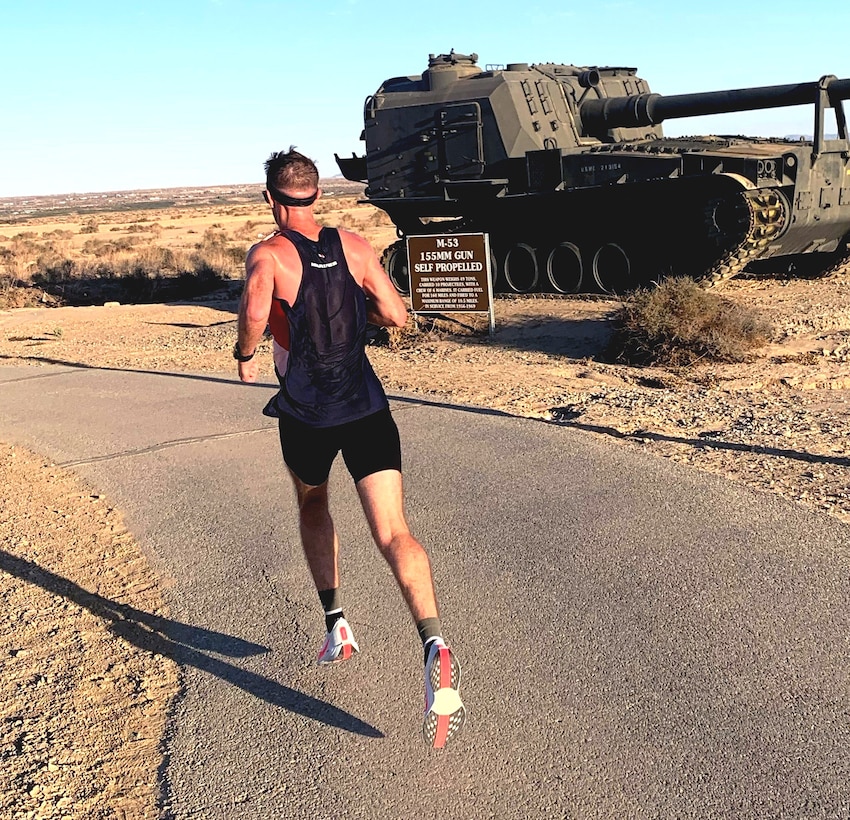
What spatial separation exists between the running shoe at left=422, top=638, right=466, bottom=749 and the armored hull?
1192cm

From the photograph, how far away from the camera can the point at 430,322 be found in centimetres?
1504

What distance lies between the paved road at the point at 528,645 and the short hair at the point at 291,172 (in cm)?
181

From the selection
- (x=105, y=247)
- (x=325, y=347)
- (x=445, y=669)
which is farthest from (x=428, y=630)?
(x=105, y=247)

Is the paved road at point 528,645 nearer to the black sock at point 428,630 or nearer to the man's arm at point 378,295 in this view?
the black sock at point 428,630

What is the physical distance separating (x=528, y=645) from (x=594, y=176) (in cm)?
1318

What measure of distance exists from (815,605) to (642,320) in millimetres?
7492

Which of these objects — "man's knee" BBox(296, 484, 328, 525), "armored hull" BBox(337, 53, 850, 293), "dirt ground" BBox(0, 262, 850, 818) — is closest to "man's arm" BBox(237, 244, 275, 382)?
"man's knee" BBox(296, 484, 328, 525)

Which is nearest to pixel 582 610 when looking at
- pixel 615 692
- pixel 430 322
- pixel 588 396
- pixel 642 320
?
pixel 615 692

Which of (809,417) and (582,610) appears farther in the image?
(809,417)

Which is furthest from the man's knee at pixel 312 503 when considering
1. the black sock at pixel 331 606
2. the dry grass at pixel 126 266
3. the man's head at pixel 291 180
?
the dry grass at pixel 126 266

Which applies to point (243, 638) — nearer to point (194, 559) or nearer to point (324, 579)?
point (324, 579)

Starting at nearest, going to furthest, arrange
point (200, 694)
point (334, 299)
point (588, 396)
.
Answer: point (334, 299), point (200, 694), point (588, 396)

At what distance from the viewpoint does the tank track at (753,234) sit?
1455cm

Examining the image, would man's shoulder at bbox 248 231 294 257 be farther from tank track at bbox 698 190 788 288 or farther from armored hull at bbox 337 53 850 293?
armored hull at bbox 337 53 850 293
